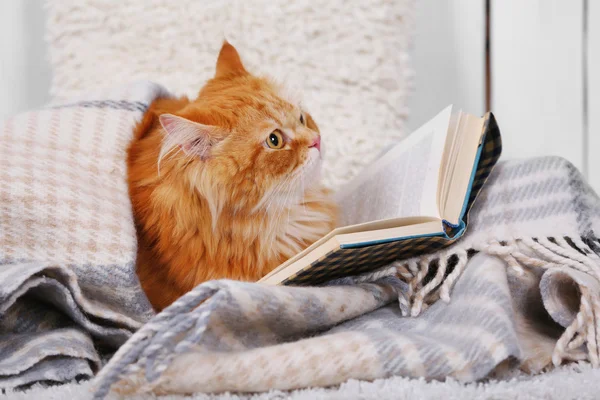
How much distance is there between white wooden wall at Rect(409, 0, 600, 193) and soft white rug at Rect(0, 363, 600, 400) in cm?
128

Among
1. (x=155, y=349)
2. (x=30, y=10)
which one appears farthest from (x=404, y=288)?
(x=30, y=10)

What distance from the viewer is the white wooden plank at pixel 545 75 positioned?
6.06 ft

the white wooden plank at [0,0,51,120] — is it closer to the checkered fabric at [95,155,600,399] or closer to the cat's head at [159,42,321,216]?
the cat's head at [159,42,321,216]

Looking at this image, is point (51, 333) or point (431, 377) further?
point (51, 333)

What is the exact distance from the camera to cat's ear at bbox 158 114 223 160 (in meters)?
0.85

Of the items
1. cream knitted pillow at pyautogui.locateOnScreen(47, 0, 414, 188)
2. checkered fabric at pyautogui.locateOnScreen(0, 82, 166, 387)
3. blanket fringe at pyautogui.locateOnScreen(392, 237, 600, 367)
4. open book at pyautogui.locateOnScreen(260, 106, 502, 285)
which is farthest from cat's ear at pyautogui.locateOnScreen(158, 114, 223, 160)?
cream knitted pillow at pyautogui.locateOnScreen(47, 0, 414, 188)

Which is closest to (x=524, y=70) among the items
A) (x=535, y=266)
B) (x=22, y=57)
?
(x=535, y=266)

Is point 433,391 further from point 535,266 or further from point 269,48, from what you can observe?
point 269,48

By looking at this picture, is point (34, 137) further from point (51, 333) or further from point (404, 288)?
point (404, 288)

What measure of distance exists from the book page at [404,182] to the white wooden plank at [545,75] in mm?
922

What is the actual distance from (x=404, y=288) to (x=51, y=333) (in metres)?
0.53

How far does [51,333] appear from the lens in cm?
77

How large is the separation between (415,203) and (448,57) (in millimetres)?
1319

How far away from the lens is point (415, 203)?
3.01 ft
